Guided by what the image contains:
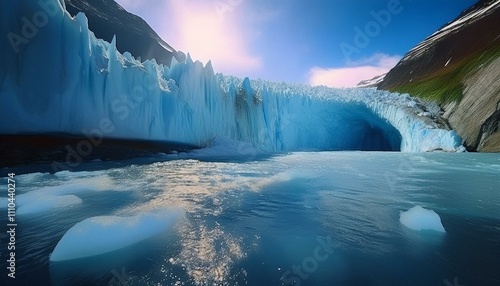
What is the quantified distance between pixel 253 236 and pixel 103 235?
7.07 ft

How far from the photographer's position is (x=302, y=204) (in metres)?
6.19

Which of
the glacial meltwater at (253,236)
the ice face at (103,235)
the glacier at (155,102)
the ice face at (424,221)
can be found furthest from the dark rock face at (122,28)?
the ice face at (424,221)

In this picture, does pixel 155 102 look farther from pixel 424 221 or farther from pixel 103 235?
pixel 424 221

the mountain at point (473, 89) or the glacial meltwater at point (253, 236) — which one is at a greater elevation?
the mountain at point (473, 89)

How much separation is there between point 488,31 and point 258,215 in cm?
4930

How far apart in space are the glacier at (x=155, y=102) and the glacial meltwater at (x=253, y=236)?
7.18 m

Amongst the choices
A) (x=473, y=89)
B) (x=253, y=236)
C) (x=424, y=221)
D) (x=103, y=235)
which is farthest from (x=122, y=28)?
(x=424, y=221)

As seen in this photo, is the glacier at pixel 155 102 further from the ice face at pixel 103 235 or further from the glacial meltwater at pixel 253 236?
the ice face at pixel 103 235

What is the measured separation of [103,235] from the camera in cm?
377

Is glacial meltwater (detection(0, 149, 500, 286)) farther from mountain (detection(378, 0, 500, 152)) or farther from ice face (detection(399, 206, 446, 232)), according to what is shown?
mountain (detection(378, 0, 500, 152))

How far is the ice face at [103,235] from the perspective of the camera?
344cm

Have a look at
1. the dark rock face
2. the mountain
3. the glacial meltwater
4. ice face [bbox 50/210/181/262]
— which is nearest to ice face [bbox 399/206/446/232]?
the glacial meltwater

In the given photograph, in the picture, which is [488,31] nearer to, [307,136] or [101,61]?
[307,136]

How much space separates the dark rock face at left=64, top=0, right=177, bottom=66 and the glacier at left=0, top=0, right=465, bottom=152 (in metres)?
41.1
